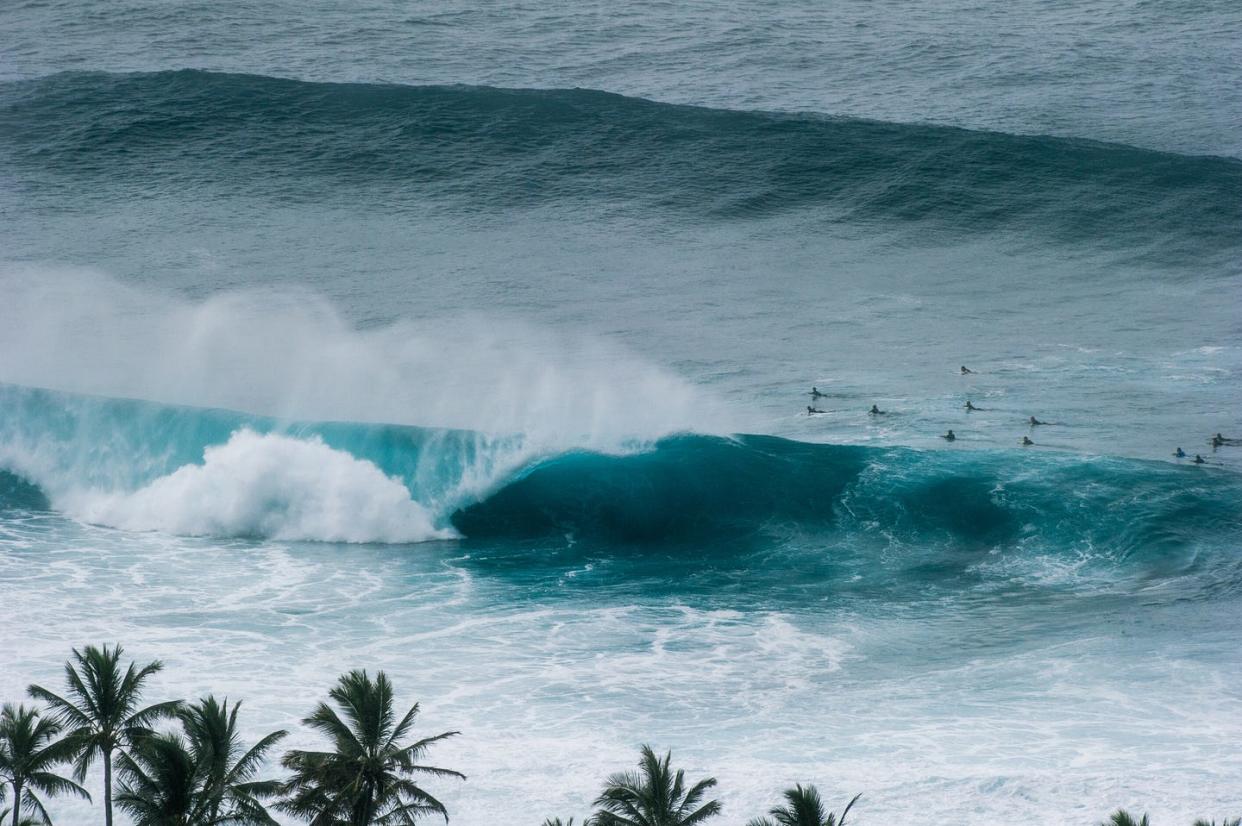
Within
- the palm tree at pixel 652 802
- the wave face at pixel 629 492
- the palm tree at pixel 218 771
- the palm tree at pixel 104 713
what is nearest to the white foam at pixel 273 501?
the wave face at pixel 629 492

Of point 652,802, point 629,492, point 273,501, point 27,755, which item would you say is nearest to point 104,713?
point 27,755

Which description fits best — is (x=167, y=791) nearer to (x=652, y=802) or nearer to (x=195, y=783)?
(x=195, y=783)

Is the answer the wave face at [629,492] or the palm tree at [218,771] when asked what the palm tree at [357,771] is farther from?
the wave face at [629,492]

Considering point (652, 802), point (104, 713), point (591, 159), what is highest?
point (591, 159)

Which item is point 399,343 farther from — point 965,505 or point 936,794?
point 936,794

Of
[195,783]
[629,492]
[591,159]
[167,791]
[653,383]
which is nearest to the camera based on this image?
[167,791]

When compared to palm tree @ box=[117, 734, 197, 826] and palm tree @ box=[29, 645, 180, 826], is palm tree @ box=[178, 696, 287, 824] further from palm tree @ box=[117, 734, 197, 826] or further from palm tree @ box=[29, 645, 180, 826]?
palm tree @ box=[29, 645, 180, 826]

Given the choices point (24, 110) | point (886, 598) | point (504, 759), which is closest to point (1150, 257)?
point (886, 598)
